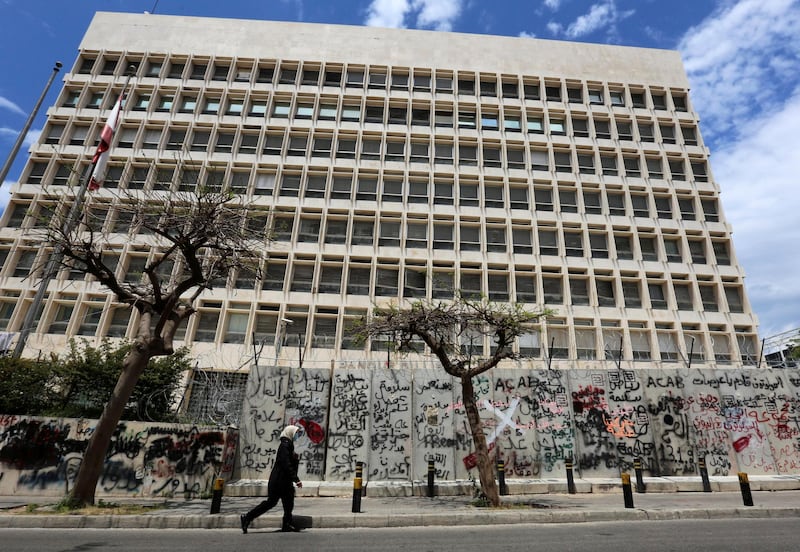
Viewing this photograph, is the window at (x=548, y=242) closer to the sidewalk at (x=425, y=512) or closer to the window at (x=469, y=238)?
the window at (x=469, y=238)

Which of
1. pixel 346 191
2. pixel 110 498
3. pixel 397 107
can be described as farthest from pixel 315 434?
pixel 397 107

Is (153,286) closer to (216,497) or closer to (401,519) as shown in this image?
(216,497)

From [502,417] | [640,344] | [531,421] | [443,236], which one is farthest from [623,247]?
[502,417]

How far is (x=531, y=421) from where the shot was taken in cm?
1253

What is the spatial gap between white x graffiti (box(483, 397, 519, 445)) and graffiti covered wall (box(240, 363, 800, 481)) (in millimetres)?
30

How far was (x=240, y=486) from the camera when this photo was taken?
408 inches

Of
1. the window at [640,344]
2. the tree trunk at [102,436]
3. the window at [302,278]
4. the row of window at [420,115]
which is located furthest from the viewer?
the row of window at [420,115]

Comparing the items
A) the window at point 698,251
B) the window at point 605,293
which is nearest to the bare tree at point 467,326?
the window at point 605,293

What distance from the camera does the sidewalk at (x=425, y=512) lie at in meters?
7.45

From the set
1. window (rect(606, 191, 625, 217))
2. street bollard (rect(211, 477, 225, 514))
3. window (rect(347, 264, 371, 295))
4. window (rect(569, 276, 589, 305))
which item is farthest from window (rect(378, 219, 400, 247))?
street bollard (rect(211, 477, 225, 514))

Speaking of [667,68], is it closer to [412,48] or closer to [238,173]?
[412,48]

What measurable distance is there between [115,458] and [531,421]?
11496 mm

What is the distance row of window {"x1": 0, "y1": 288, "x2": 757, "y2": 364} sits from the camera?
2023cm

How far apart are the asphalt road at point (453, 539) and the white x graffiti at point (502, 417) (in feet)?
15.3
